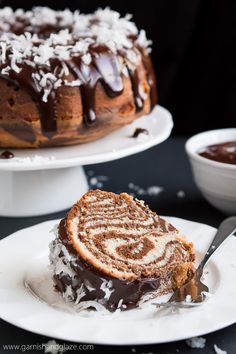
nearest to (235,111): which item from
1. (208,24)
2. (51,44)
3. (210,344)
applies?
(208,24)

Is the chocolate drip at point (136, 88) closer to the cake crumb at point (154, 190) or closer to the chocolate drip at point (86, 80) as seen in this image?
the chocolate drip at point (86, 80)

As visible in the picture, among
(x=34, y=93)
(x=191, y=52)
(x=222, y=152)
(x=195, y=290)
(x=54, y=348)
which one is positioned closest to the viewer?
(x=54, y=348)

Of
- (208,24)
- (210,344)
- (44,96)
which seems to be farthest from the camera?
(208,24)

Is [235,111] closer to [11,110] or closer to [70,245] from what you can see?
[11,110]

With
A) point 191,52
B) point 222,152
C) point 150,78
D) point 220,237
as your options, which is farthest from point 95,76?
point 191,52

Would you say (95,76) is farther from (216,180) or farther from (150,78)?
(216,180)
